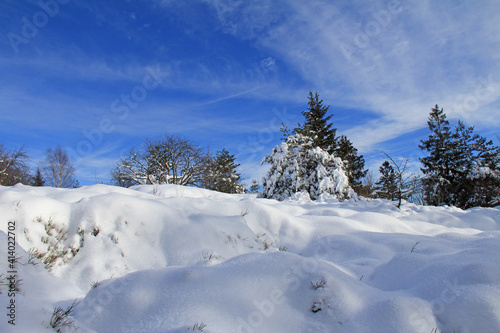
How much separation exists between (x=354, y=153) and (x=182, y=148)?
65.4 feet

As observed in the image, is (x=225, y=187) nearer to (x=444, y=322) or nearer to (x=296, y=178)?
(x=296, y=178)

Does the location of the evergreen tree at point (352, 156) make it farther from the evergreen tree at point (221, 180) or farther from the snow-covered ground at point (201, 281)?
the snow-covered ground at point (201, 281)

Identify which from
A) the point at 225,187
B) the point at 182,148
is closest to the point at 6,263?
the point at 182,148

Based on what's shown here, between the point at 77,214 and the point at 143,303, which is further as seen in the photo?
the point at 77,214

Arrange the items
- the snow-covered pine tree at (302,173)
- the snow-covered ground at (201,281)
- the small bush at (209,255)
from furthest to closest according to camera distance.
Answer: the snow-covered pine tree at (302,173), the small bush at (209,255), the snow-covered ground at (201,281)

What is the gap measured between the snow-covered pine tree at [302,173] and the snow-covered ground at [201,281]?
768cm

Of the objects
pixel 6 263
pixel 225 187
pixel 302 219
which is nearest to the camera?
pixel 6 263

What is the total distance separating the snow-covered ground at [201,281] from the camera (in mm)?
1287

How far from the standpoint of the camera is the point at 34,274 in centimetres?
175

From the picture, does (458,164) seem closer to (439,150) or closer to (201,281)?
(439,150)

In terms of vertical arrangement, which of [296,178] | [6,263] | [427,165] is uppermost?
[427,165]

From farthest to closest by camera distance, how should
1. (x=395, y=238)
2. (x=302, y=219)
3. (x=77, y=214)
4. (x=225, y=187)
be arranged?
(x=225, y=187) < (x=302, y=219) < (x=395, y=238) < (x=77, y=214)

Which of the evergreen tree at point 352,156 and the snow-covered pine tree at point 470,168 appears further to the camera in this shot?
the evergreen tree at point 352,156

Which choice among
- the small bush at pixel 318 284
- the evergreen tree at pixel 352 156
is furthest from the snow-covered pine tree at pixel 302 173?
the evergreen tree at pixel 352 156
